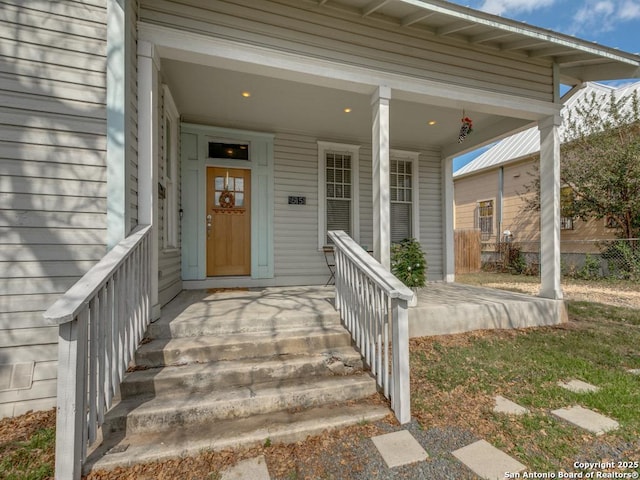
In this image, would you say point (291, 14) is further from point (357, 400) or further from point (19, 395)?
point (19, 395)

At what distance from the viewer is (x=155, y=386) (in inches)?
81.8

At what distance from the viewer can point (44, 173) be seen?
2318 millimetres

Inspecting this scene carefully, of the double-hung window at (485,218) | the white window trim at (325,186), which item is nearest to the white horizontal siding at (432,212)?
the white window trim at (325,186)

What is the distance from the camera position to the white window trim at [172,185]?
3688 millimetres

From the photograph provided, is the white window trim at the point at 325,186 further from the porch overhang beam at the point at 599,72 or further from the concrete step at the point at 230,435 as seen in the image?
the concrete step at the point at 230,435

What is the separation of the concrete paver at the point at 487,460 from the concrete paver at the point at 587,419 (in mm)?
691

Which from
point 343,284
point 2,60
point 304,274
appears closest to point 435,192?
point 304,274

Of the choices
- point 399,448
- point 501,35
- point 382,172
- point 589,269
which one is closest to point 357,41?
point 382,172

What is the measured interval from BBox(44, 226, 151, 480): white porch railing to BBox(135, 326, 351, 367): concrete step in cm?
16

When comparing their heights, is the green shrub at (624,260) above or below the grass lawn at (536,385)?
above

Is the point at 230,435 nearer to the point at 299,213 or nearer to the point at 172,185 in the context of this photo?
the point at 172,185

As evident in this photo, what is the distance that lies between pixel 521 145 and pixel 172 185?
11394mm

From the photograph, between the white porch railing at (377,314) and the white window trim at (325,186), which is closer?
the white porch railing at (377,314)

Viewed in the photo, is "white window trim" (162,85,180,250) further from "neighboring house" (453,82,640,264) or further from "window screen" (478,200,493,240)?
"window screen" (478,200,493,240)
